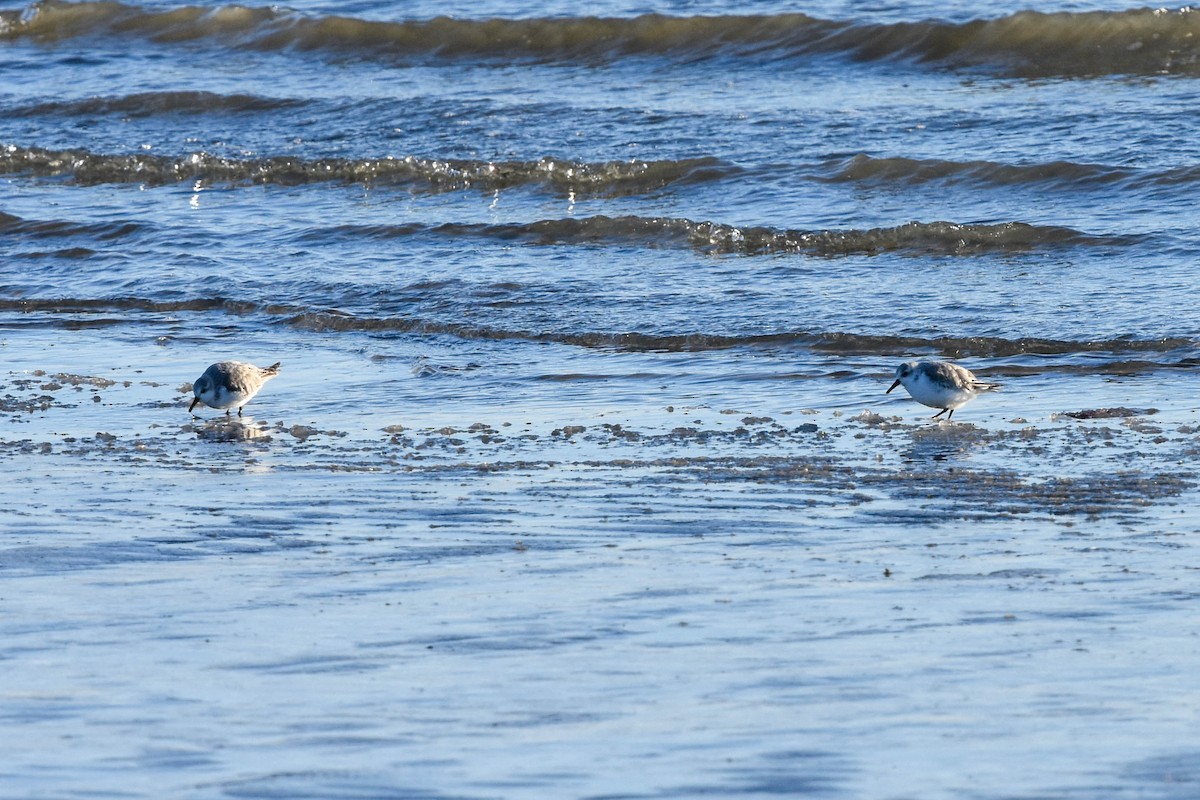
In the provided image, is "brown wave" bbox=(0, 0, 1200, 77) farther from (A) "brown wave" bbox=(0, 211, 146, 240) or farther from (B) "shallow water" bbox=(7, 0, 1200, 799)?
(A) "brown wave" bbox=(0, 211, 146, 240)

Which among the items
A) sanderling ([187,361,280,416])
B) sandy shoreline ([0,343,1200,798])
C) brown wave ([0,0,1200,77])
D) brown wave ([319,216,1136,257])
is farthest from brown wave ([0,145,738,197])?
sandy shoreline ([0,343,1200,798])

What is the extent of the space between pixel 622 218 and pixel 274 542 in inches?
237

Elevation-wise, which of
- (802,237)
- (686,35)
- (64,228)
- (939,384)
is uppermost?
(686,35)

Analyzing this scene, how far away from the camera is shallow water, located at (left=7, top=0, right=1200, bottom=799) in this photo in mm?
3779

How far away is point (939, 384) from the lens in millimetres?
6840

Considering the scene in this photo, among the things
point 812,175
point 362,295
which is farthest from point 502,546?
point 812,175

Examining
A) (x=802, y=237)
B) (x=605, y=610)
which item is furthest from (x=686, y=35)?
(x=605, y=610)

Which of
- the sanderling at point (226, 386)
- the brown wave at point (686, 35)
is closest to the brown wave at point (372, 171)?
the brown wave at point (686, 35)

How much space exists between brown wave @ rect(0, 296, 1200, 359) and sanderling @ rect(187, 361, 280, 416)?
6.30ft

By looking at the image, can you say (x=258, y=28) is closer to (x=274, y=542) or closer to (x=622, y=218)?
(x=622, y=218)

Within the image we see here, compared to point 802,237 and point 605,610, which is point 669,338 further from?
point 605,610

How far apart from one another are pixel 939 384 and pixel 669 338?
2.09 meters

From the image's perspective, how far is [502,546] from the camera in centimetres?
517

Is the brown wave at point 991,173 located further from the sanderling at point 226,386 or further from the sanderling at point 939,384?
the sanderling at point 226,386
